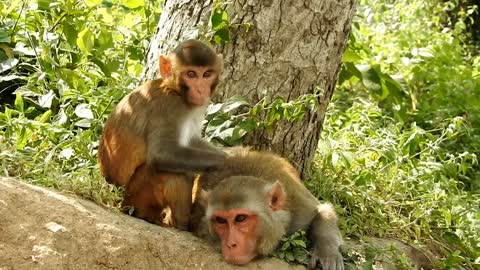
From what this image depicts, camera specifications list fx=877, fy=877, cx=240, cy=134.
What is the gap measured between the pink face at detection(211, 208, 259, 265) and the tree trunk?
1.63 m

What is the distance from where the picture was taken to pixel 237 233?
552 centimetres

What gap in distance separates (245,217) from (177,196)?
2.01ft

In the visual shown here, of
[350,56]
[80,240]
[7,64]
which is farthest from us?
[350,56]

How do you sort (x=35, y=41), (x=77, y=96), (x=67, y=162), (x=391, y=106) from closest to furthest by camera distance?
1. (x=67, y=162)
2. (x=77, y=96)
3. (x=35, y=41)
4. (x=391, y=106)

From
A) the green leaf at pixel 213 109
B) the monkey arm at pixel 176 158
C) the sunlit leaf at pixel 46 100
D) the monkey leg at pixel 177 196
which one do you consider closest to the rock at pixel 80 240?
the monkey leg at pixel 177 196

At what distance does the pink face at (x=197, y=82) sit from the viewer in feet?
20.4

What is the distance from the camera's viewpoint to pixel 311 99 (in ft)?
21.5

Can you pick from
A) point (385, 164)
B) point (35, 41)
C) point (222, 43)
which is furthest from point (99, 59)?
point (385, 164)

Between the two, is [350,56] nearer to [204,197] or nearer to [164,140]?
[164,140]

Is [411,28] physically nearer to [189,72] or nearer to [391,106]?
[391,106]

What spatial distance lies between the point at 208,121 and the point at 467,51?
626 centimetres

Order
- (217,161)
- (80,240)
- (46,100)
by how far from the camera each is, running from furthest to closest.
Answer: (46,100) → (217,161) → (80,240)

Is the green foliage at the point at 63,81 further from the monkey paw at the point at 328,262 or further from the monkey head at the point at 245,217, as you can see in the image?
the monkey paw at the point at 328,262

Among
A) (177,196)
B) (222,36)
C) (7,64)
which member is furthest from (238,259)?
(7,64)
